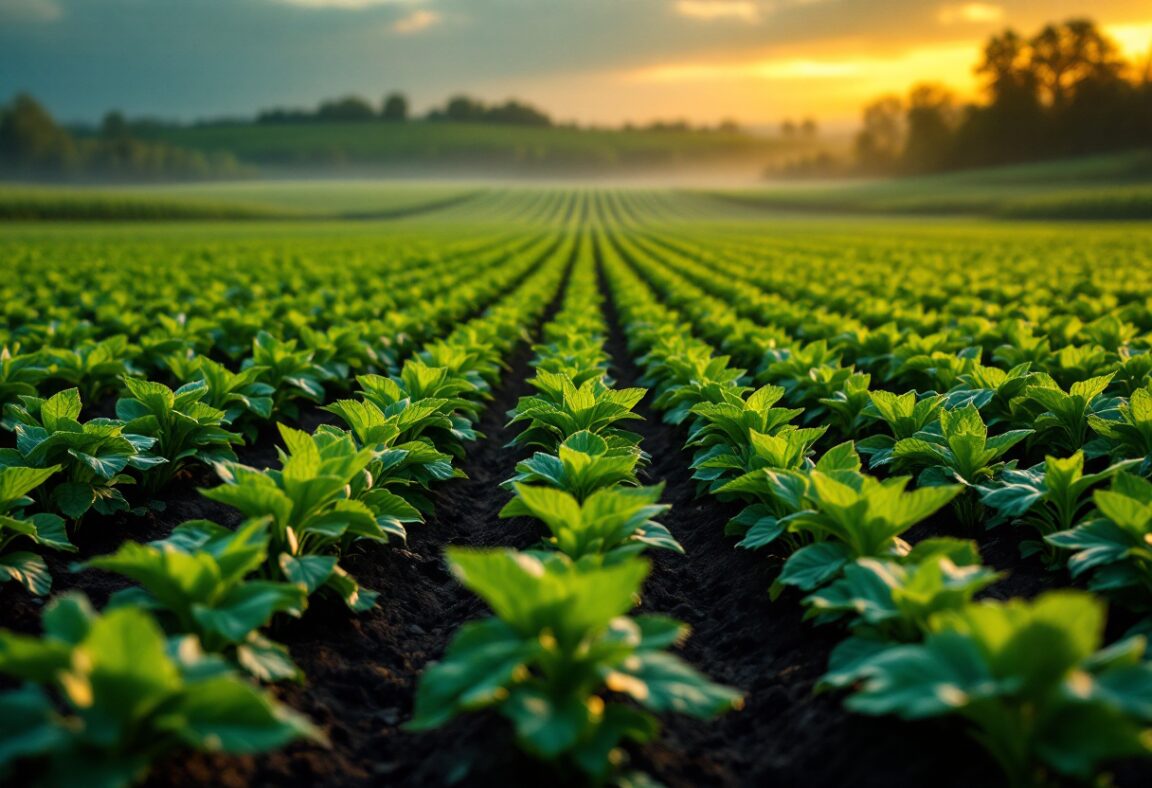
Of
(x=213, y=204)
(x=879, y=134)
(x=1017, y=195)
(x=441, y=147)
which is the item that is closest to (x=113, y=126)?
(x=441, y=147)

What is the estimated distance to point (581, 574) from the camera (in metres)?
2.76

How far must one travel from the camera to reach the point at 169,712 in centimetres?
230

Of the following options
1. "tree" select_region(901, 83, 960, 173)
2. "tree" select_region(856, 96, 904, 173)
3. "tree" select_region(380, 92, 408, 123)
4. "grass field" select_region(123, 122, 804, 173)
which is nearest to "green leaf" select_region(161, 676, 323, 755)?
"tree" select_region(901, 83, 960, 173)

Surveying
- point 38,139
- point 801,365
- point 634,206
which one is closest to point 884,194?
point 634,206

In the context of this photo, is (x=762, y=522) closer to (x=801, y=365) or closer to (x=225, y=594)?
(x=225, y=594)

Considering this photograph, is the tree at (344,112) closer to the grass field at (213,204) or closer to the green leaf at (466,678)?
the grass field at (213,204)

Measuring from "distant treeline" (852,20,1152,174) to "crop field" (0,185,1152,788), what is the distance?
106 metres

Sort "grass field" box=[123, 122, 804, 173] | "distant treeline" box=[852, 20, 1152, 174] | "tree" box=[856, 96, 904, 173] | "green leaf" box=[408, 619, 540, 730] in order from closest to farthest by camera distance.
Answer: "green leaf" box=[408, 619, 540, 730] → "distant treeline" box=[852, 20, 1152, 174] → "tree" box=[856, 96, 904, 173] → "grass field" box=[123, 122, 804, 173]

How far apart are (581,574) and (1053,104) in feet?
388

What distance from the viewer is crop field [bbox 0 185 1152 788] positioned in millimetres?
2309

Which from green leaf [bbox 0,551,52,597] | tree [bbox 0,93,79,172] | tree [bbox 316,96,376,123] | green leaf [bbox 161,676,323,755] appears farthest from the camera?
tree [bbox 316,96,376,123]

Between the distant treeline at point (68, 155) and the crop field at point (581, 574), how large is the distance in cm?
13659

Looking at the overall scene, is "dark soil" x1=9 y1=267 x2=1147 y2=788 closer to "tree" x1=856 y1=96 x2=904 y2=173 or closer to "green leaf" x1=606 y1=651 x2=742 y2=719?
"green leaf" x1=606 y1=651 x2=742 y2=719

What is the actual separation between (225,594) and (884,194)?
92.3m
